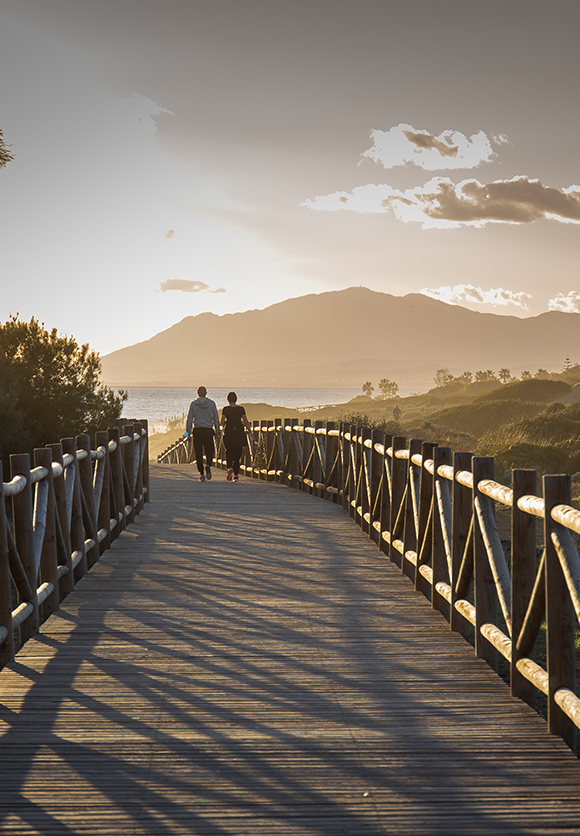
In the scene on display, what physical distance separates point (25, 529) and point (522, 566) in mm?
3322

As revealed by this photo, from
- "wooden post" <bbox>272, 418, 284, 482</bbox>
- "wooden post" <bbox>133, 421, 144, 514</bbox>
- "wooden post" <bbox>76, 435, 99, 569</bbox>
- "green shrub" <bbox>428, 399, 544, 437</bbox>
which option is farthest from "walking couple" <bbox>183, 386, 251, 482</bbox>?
"green shrub" <bbox>428, 399, 544, 437</bbox>

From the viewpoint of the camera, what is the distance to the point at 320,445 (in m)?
13.2

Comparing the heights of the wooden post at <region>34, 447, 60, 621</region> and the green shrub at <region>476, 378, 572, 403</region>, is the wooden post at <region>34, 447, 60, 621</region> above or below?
below

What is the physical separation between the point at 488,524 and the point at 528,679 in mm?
1019

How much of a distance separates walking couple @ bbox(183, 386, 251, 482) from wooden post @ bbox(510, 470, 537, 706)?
9.69 meters

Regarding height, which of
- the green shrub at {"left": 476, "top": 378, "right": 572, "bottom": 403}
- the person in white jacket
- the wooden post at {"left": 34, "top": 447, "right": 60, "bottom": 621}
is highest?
the green shrub at {"left": 476, "top": 378, "right": 572, "bottom": 403}

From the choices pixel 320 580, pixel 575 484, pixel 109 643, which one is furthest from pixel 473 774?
pixel 575 484

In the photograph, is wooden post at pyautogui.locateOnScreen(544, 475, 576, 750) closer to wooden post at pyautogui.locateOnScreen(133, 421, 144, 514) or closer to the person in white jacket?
wooden post at pyautogui.locateOnScreen(133, 421, 144, 514)

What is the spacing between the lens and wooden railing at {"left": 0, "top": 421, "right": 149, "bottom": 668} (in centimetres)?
493

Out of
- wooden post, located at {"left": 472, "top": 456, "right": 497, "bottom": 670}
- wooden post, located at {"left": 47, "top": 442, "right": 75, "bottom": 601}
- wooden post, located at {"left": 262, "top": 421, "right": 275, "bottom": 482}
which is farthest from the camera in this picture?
wooden post, located at {"left": 262, "top": 421, "right": 275, "bottom": 482}

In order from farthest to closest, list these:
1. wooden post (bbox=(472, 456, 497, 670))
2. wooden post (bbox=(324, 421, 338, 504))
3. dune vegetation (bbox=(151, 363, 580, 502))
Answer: dune vegetation (bbox=(151, 363, 580, 502)), wooden post (bbox=(324, 421, 338, 504)), wooden post (bbox=(472, 456, 497, 670))

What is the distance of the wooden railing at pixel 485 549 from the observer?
3.69m

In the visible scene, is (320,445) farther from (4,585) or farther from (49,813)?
(49,813)

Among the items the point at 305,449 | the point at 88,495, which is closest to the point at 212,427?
the point at 305,449
